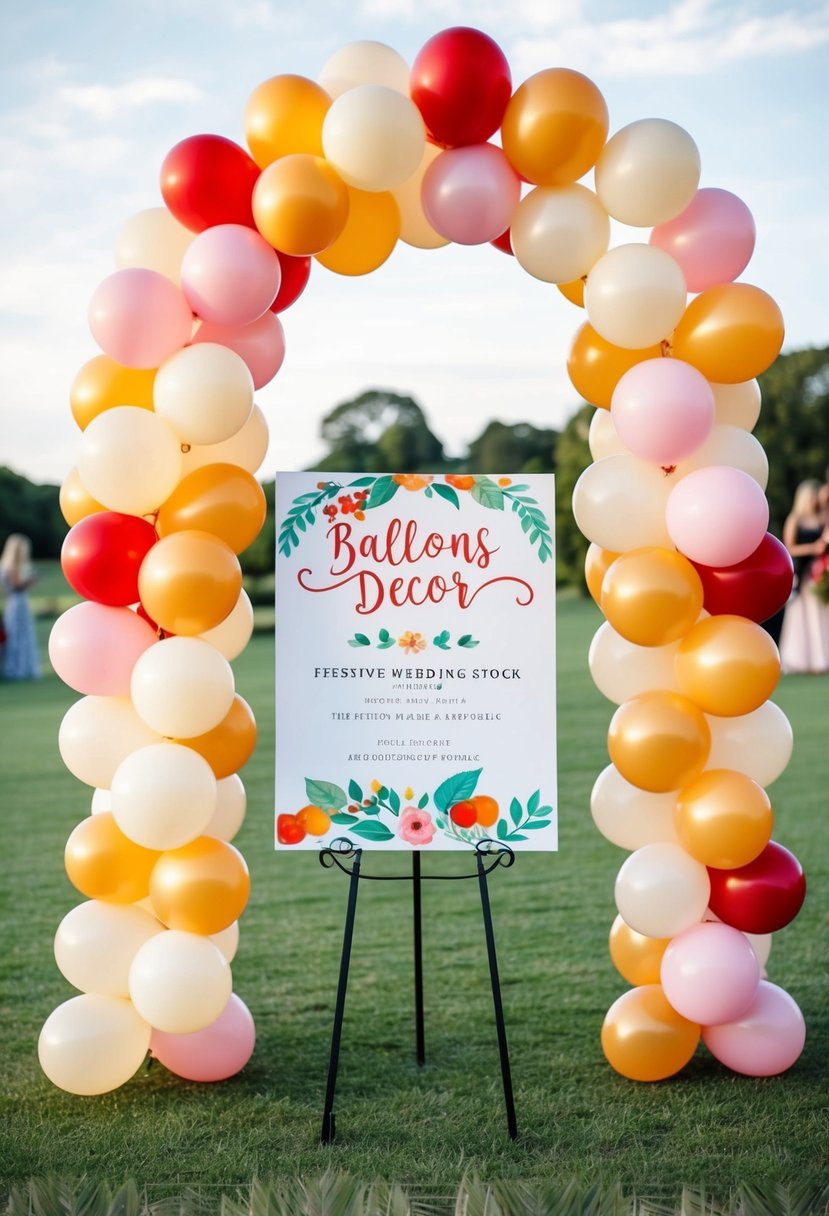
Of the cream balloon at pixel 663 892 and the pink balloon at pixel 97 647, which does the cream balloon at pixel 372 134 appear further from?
the cream balloon at pixel 663 892

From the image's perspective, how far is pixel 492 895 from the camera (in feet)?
14.8

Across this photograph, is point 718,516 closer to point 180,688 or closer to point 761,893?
point 761,893

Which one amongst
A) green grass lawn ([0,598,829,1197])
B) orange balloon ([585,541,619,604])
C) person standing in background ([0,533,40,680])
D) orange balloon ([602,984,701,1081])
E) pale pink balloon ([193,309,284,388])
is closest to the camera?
green grass lawn ([0,598,829,1197])

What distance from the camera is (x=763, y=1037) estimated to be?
2.73 metres

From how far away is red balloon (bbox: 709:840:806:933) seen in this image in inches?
104

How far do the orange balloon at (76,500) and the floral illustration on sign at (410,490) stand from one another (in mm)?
438

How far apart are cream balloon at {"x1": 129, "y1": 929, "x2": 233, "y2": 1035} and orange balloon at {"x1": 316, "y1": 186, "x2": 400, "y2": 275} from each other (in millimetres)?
1496

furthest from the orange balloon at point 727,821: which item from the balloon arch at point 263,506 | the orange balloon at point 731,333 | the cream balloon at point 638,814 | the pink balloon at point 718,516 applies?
the orange balloon at point 731,333

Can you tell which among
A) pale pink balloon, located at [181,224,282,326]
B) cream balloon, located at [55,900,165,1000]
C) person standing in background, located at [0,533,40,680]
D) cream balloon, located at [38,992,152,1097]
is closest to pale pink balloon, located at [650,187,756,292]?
pale pink balloon, located at [181,224,282,326]

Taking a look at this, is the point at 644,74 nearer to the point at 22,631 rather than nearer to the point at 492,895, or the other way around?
the point at 492,895

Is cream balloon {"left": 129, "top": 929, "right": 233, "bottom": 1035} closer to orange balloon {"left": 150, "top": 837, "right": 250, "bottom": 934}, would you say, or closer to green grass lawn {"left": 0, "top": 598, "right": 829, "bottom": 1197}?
orange balloon {"left": 150, "top": 837, "right": 250, "bottom": 934}

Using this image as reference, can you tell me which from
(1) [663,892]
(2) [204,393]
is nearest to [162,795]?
(2) [204,393]

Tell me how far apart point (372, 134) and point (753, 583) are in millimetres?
1220

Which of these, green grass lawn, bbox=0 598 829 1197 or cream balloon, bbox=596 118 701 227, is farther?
cream balloon, bbox=596 118 701 227
